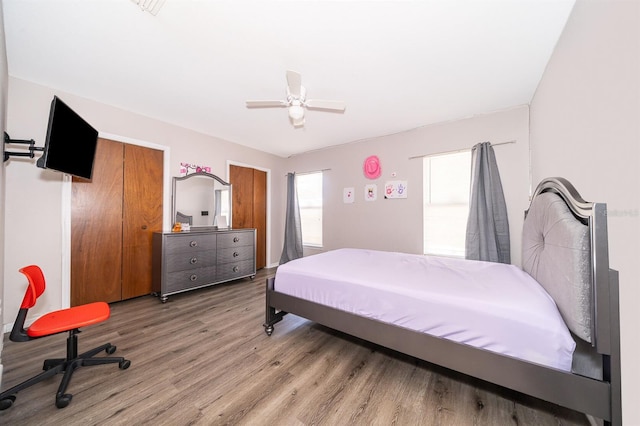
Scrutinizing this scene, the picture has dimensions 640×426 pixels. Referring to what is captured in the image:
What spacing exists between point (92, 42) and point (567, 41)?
12.0 feet

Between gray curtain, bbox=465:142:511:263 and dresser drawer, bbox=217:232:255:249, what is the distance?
3.40m

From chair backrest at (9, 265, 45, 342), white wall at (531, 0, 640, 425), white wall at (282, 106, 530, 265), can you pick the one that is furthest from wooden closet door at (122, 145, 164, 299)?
white wall at (531, 0, 640, 425)

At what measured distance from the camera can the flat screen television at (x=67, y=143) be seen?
1.62 metres

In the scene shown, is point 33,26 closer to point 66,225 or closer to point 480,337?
point 66,225

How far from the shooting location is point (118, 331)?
219 cm

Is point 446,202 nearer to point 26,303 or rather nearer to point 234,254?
point 234,254

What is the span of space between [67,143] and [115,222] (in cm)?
139

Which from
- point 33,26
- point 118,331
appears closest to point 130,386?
point 118,331

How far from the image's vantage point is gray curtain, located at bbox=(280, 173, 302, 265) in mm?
4746

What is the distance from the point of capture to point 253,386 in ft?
4.91

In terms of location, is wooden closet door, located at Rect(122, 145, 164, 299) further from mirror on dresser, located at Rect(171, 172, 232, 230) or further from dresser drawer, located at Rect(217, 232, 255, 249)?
dresser drawer, located at Rect(217, 232, 255, 249)

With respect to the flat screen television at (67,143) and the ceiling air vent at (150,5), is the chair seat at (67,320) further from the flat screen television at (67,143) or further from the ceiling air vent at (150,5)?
the ceiling air vent at (150,5)

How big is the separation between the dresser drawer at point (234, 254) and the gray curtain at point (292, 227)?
989 millimetres

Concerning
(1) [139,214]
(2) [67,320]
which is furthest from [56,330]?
(1) [139,214]
